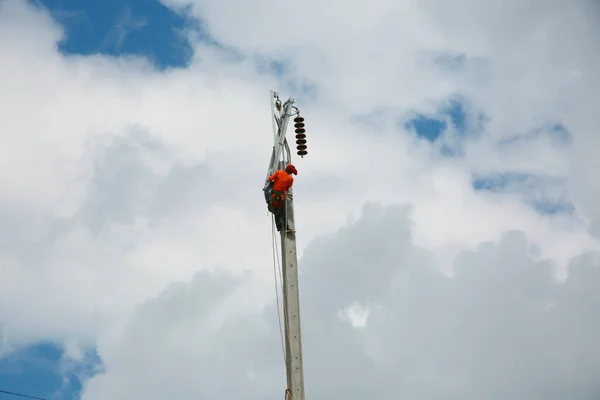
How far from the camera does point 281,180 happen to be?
1952 cm

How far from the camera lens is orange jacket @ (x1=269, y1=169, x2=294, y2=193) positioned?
1947 cm

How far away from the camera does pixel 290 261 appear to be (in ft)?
62.9

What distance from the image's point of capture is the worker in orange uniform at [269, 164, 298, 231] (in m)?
19.5

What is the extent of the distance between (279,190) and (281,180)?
238mm

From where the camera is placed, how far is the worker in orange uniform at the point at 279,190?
63.9 feet

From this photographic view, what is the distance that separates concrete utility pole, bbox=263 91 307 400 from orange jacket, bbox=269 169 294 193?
0.91ft

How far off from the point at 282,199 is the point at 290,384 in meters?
4.21

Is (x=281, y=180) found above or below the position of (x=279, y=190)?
above

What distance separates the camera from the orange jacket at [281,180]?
19.5 meters

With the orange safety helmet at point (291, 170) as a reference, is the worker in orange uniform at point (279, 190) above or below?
below

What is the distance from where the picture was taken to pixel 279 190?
19.5 m

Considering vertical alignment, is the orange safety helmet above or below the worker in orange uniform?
above

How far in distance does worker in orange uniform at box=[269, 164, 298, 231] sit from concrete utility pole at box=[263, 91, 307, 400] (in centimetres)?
14

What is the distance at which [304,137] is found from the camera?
806 inches
